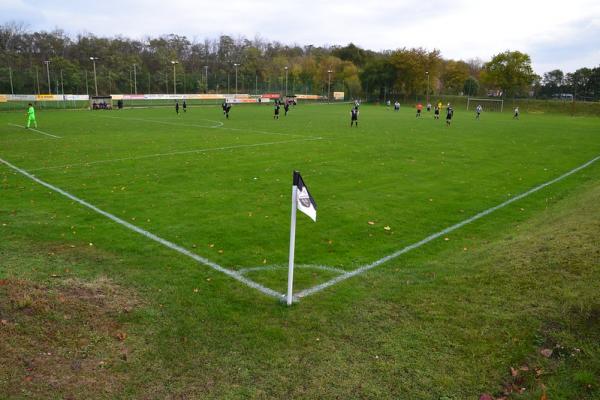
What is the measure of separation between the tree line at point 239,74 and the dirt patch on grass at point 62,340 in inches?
3163

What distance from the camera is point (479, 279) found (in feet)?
21.6

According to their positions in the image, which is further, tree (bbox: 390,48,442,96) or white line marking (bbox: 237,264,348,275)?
tree (bbox: 390,48,442,96)

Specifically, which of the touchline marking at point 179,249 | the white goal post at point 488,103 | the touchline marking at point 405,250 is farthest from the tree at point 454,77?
the touchline marking at point 179,249

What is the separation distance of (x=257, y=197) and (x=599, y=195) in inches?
336

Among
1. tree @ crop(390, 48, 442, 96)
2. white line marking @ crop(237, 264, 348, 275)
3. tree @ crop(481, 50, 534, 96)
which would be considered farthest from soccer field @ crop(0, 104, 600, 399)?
tree @ crop(390, 48, 442, 96)

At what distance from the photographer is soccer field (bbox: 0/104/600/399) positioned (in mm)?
5051

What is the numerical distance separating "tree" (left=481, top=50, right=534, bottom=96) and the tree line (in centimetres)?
17

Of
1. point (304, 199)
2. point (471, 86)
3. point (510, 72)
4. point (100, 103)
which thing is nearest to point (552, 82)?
point (471, 86)

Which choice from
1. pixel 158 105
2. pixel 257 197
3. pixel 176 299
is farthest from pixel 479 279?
pixel 158 105

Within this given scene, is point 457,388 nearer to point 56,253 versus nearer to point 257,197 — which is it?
point 56,253

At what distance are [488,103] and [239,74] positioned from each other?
61.7 m

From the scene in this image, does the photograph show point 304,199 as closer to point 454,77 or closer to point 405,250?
point 405,250

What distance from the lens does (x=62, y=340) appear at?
488 centimetres

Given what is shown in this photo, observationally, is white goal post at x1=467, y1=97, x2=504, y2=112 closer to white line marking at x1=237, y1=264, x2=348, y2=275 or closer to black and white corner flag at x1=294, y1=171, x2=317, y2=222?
white line marking at x1=237, y1=264, x2=348, y2=275
